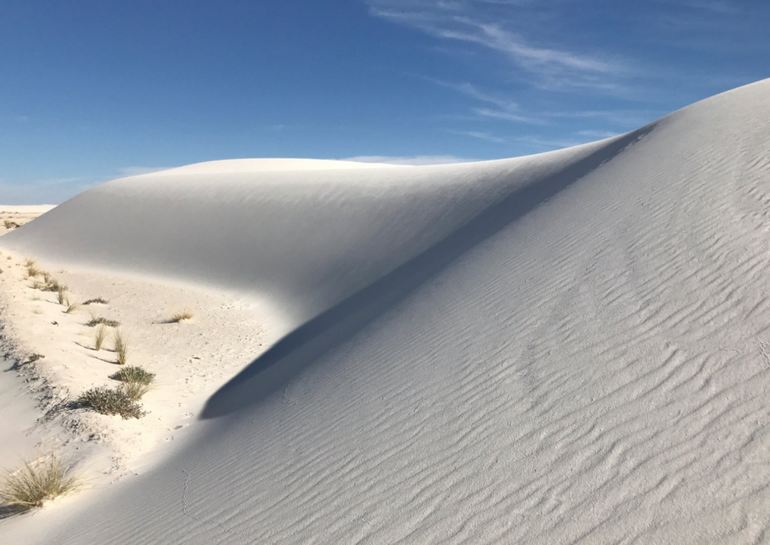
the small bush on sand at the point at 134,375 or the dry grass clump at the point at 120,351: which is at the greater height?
the dry grass clump at the point at 120,351

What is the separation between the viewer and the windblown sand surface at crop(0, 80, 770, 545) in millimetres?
2939

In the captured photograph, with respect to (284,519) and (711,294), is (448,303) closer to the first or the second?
(711,294)

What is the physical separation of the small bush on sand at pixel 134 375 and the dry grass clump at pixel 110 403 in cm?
86

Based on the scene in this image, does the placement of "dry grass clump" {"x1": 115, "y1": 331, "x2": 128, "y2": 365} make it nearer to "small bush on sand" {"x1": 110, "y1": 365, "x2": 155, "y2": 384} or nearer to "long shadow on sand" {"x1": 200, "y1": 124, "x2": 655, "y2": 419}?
"small bush on sand" {"x1": 110, "y1": 365, "x2": 155, "y2": 384}

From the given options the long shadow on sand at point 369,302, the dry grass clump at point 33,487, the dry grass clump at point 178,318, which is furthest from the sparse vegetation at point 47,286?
the dry grass clump at point 33,487

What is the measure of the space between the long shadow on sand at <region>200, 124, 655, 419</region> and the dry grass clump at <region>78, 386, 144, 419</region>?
2.78 ft

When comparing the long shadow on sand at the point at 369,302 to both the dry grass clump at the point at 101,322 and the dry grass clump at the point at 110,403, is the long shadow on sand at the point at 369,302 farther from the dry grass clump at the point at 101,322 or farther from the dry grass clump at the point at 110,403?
the dry grass clump at the point at 101,322

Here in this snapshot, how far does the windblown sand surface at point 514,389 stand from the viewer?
2939mm

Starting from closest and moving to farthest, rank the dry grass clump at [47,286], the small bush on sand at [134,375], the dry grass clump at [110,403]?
1. the dry grass clump at [110,403]
2. the small bush on sand at [134,375]
3. the dry grass clump at [47,286]

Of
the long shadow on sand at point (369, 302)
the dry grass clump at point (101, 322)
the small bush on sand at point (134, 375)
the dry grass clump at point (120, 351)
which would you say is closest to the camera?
the long shadow on sand at point (369, 302)

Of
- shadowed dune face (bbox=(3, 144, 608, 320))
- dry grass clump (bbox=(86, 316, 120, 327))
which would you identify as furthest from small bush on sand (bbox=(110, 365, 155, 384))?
shadowed dune face (bbox=(3, 144, 608, 320))

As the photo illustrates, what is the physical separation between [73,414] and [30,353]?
2.80m

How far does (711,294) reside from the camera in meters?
4.29

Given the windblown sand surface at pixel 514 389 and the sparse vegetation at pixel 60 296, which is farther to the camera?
the sparse vegetation at pixel 60 296
